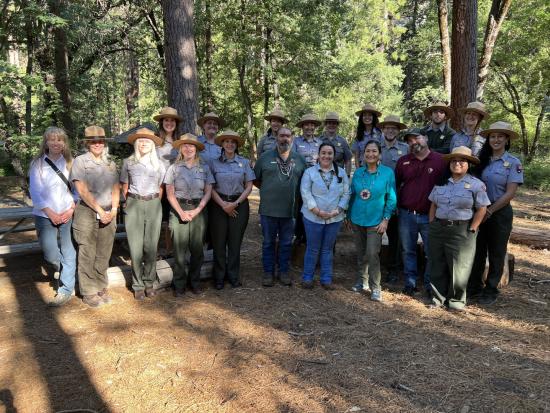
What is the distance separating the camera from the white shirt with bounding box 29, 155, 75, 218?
471cm

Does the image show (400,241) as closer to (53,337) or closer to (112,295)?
(112,295)

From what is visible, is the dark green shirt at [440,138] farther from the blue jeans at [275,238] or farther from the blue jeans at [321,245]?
the blue jeans at [275,238]

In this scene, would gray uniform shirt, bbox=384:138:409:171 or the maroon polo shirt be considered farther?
gray uniform shirt, bbox=384:138:409:171

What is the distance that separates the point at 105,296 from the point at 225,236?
5.54ft

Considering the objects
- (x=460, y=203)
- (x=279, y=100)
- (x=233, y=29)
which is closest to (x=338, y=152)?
(x=460, y=203)

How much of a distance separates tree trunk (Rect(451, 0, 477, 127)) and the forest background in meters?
0.02

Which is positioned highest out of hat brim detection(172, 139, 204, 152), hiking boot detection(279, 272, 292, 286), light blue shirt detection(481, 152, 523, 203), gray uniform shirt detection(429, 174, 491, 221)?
hat brim detection(172, 139, 204, 152)

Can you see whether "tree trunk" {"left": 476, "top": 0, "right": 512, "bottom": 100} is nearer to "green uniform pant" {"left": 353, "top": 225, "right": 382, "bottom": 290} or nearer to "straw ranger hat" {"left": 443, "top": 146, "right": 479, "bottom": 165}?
"straw ranger hat" {"left": 443, "top": 146, "right": 479, "bottom": 165}

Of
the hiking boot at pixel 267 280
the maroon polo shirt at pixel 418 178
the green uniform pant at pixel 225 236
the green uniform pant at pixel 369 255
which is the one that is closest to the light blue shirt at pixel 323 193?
the green uniform pant at pixel 369 255

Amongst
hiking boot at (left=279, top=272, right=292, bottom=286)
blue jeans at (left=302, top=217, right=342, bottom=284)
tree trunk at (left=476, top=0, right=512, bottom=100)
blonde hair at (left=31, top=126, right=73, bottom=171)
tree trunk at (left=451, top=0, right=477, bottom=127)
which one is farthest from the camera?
tree trunk at (left=476, top=0, right=512, bottom=100)

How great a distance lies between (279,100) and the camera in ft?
65.3

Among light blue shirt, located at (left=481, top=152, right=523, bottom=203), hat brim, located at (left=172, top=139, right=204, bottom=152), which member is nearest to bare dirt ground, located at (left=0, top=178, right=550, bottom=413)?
light blue shirt, located at (left=481, top=152, right=523, bottom=203)

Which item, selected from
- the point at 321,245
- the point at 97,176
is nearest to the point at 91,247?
the point at 97,176

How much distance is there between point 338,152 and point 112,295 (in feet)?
13.0
